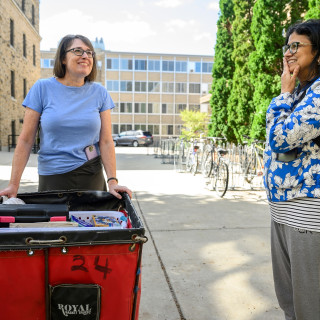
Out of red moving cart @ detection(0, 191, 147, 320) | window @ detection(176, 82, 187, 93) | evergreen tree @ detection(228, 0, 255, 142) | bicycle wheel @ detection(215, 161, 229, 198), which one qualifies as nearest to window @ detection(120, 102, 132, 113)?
window @ detection(176, 82, 187, 93)

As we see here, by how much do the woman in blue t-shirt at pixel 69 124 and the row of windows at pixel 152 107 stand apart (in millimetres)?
44570

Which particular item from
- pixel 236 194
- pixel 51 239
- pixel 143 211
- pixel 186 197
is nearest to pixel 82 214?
pixel 51 239

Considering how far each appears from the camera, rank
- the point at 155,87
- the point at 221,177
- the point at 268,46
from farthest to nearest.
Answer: the point at 155,87 → the point at 268,46 → the point at 221,177

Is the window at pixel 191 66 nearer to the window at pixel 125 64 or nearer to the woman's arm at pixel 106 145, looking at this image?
the window at pixel 125 64

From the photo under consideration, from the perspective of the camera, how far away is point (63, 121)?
2277 millimetres

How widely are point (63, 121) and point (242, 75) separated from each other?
12009mm

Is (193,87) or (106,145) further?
(193,87)

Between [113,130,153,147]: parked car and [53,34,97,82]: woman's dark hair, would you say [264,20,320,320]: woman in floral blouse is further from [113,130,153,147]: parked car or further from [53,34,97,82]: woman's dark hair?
[113,130,153,147]: parked car

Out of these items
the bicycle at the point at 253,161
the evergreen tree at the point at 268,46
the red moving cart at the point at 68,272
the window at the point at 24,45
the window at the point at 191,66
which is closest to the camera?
the red moving cart at the point at 68,272

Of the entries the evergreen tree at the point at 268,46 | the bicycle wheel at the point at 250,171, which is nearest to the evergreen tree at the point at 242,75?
the evergreen tree at the point at 268,46

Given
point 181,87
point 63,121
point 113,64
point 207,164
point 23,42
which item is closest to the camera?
point 63,121

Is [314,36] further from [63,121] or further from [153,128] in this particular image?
[153,128]

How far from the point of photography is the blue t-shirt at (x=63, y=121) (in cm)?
228

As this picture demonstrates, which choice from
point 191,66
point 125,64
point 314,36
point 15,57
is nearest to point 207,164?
point 314,36
